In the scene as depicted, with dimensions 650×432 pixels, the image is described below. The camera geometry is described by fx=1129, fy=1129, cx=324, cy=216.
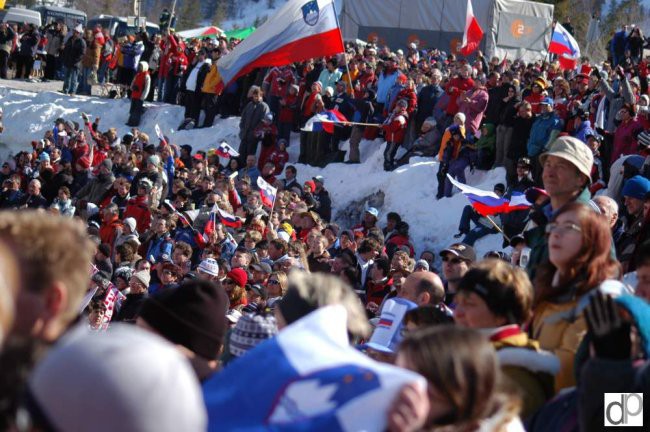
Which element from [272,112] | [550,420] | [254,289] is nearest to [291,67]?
[272,112]

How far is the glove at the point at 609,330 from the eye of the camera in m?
3.38

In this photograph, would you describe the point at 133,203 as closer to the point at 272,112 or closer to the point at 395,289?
the point at 272,112

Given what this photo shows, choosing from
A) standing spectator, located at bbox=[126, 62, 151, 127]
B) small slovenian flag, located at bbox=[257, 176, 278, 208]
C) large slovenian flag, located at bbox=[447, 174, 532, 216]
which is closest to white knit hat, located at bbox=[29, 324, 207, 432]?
large slovenian flag, located at bbox=[447, 174, 532, 216]

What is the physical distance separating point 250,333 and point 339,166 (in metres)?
15.6

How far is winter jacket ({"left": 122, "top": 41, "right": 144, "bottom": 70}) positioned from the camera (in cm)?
2756

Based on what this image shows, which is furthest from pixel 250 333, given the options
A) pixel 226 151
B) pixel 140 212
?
pixel 226 151

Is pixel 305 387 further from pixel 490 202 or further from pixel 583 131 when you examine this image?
pixel 583 131

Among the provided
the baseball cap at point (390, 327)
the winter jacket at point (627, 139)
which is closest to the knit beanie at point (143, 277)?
the baseball cap at point (390, 327)

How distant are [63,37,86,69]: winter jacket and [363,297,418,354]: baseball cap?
2388 cm

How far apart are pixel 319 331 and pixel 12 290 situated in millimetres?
1110

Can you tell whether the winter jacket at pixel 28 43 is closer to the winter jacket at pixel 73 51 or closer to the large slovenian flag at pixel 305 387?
the winter jacket at pixel 73 51

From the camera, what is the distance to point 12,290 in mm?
2453

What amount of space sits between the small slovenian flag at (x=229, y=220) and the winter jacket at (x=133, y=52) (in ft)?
42.5

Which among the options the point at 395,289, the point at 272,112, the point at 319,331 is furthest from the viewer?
the point at 272,112
